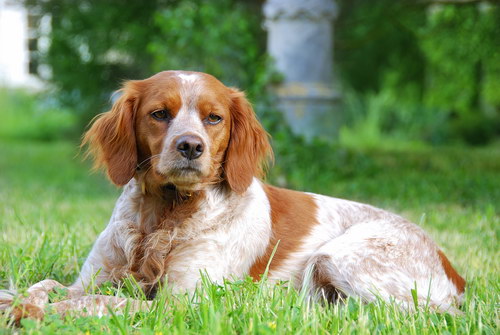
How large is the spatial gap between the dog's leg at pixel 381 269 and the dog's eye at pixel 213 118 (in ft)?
2.55

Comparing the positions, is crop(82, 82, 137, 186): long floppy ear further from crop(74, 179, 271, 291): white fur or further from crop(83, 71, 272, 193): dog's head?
crop(74, 179, 271, 291): white fur

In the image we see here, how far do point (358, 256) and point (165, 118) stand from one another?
1.08 meters

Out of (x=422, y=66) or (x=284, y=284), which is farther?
(x=422, y=66)

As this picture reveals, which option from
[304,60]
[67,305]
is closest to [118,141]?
[67,305]

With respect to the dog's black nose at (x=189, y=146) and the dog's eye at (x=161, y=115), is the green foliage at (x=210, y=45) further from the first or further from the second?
the dog's black nose at (x=189, y=146)

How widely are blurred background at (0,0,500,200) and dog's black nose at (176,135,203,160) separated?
3.68m

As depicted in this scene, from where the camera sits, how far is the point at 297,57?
7430mm

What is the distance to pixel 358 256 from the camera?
9.68 ft

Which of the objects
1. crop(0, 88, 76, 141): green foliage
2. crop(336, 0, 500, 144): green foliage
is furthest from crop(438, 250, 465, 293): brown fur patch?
crop(0, 88, 76, 141): green foliage

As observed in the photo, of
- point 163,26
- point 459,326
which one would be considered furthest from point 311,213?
point 163,26

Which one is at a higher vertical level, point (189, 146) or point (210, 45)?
point (210, 45)

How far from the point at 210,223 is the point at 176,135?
45cm

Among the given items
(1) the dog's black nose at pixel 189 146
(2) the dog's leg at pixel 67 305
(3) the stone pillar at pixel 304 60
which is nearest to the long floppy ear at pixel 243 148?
(1) the dog's black nose at pixel 189 146

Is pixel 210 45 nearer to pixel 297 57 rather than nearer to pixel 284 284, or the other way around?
pixel 297 57
